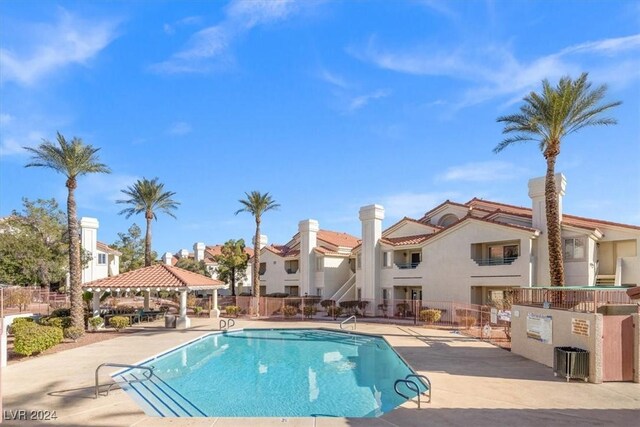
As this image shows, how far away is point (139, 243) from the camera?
7062 centimetres

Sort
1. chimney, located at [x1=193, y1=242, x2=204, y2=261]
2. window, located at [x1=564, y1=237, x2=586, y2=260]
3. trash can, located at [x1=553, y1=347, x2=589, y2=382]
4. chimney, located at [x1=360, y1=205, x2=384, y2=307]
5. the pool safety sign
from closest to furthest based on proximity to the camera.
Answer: trash can, located at [x1=553, y1=347, x2=589, y2=382]
the pool safety sign
window, located at [x1=564, y1=237, x2=586, y2=260]
chimney, located at [x1=360, y1=205, x2=384, y2=307]
chimney, located at [x1=193, y1=242, x2=204, y2=261]

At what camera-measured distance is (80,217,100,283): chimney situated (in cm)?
4886

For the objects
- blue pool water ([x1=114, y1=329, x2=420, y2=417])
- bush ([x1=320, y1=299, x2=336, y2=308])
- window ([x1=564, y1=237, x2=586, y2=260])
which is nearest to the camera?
blue pool water ([x1=114, y1=329, x2=420, y2=417])

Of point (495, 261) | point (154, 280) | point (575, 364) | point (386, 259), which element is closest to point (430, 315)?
point (495, 261)

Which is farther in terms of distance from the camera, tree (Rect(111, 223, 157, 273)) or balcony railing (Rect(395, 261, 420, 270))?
tree (Rect(111, 223, 157, 273))

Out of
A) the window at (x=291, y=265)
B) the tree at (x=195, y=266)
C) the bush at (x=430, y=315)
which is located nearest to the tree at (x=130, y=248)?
the tree at (x=195, y=266)

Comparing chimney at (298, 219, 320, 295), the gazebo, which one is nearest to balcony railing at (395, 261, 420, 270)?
chimney at (298, 219, 320, 295)

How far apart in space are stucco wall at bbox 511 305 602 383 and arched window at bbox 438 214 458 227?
66.6 ft

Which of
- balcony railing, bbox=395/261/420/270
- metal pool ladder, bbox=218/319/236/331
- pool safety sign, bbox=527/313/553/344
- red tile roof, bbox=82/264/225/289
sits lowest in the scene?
metal pool ladder, bbox=218/319/236/331

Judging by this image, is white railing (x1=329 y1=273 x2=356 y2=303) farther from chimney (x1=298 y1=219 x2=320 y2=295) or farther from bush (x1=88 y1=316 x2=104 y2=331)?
bush (x1=88 y1=316 x2=104 y2=331)

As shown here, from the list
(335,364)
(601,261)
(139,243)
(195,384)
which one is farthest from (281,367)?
(139,243)

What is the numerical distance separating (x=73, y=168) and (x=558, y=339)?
2529 cm

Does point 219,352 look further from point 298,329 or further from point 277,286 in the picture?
point 277,286

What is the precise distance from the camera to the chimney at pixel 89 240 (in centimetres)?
4886
